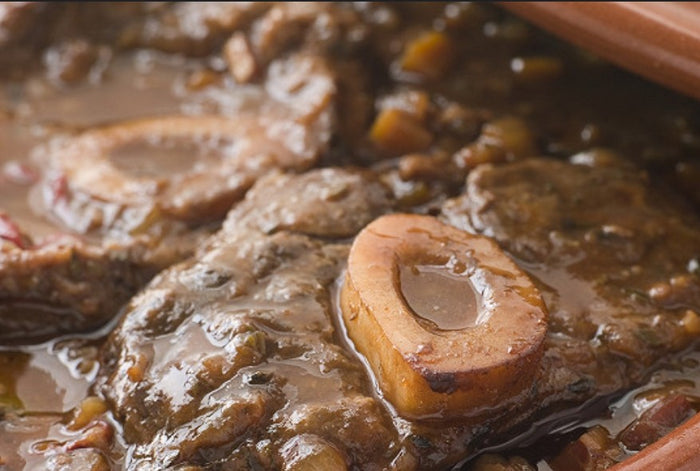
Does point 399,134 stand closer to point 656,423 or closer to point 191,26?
point 191,26

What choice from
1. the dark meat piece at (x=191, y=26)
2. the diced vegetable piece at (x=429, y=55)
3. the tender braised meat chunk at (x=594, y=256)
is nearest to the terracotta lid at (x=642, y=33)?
the tender braised meat chunk at (x=594, y=256)

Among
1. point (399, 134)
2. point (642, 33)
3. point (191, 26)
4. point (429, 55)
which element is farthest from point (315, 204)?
point (191, 26)

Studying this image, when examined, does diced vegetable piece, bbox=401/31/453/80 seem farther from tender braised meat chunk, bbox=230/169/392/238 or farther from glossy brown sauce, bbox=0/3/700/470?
tender braised meat chunk, bbox=230/169/392/238

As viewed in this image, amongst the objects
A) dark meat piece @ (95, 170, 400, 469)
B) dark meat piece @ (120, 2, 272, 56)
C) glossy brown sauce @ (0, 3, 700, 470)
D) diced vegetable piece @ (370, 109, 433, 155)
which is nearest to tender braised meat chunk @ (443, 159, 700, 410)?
glossy brown sauce @ (0, 3, 700, 470)

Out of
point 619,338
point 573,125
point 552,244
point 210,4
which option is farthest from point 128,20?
point 619,338

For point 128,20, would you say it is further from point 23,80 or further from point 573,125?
point 573,125

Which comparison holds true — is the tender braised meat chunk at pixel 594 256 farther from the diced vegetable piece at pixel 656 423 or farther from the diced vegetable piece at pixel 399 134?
the diced vegetable piece at pixel 399 134
